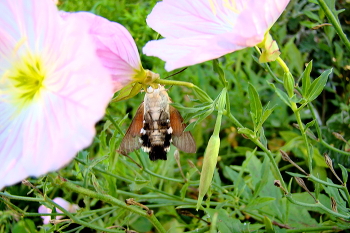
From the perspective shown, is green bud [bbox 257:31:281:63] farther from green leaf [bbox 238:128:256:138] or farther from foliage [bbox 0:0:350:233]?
foliage [bbox 0:0:350:233]

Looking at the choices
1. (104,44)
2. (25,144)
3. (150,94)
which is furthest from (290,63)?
(25,144)

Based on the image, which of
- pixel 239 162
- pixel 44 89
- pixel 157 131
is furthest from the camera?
pixel 239 162

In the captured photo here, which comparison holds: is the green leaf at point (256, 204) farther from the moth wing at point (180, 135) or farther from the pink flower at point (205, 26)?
the pink flower at point (205, 26)

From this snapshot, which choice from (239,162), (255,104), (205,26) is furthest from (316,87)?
(239,162)

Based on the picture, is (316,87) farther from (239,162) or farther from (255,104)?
A: (239,162)

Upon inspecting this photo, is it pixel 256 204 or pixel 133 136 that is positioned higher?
pixel 133 136

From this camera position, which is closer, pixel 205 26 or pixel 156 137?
pixel 205 26
